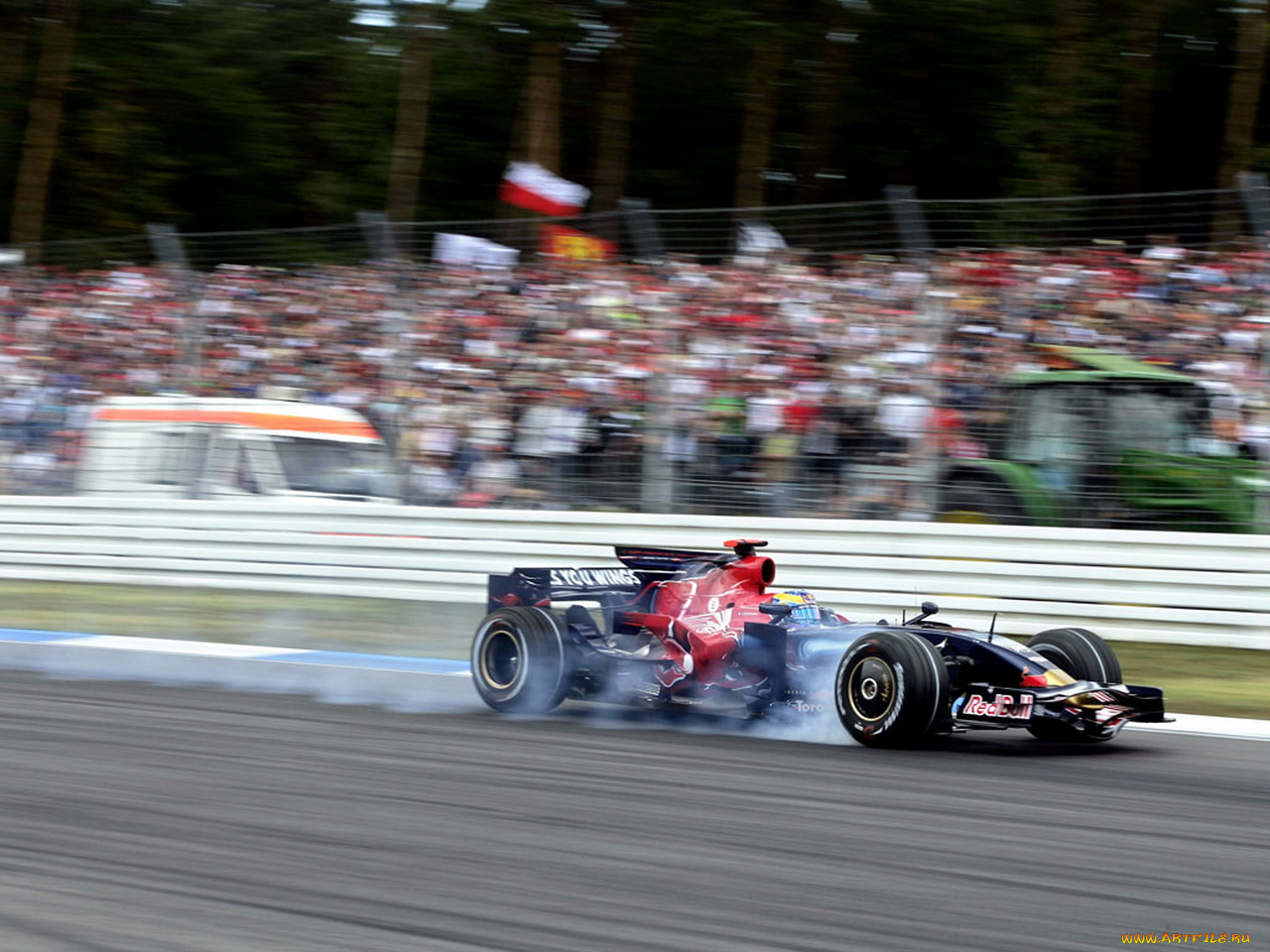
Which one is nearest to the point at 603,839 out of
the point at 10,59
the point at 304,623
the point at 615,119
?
the point at 304,623

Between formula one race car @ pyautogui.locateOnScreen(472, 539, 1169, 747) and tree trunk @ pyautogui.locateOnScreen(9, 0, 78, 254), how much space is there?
62.9 ft

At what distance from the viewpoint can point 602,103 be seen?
77.9 feet

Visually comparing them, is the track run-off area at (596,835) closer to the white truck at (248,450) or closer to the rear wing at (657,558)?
the rear wing at (657,558)

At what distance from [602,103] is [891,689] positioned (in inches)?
760

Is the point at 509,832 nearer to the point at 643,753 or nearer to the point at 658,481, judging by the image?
the point at 643,753

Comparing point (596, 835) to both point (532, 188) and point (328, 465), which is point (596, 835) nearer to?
point (328, 465)

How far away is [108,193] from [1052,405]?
22166 millimetres

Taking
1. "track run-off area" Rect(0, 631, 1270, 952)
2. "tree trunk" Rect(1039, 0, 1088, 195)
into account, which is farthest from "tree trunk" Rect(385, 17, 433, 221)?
"track run-off area" Rect(0, 631, 1270, 952)

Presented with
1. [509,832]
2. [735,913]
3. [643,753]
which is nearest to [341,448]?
[643,753]

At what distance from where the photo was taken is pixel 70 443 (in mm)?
12789

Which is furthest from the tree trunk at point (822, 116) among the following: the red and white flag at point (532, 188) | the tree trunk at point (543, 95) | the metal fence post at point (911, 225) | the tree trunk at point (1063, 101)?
the metal fence post at point (911, 225)

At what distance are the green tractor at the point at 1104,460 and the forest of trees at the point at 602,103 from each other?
32.2ft

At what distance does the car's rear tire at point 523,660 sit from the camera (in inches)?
269

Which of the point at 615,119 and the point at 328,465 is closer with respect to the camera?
the point at 328,465
